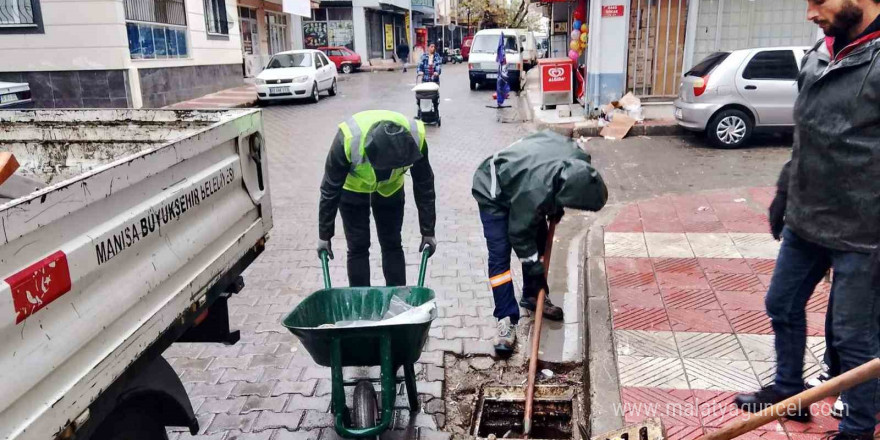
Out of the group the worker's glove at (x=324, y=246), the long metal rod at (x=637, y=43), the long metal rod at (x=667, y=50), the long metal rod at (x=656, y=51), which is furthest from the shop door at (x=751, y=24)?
the worker's glove at (x=324, y=246)

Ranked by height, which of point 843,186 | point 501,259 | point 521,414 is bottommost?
→ point 521,414

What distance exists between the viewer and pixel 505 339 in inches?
168

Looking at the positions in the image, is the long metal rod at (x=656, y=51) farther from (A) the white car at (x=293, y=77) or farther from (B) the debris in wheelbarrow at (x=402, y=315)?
(B) the debris in wheelbarrow at (x=402, y=315)

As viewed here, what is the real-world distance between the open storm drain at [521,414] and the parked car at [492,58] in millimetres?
17867

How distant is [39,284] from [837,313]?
2.87 meters

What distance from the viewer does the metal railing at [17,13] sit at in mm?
13727

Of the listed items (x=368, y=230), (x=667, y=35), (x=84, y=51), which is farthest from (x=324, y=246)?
(x=84, y=51)

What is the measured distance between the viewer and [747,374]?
3.66 metres

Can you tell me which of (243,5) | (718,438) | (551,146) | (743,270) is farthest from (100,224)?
(243,5)

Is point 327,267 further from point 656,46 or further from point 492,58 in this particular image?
point 492,58

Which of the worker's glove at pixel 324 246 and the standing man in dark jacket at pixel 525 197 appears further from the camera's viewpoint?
the worker's glove at pixel 324 246

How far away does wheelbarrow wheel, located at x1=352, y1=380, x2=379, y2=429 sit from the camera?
123 inches

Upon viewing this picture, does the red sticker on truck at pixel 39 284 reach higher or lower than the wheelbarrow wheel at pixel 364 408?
higher

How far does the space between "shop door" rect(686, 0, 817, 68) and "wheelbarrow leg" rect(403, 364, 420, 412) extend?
11529mm
